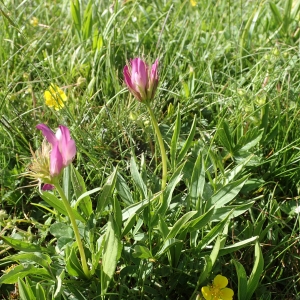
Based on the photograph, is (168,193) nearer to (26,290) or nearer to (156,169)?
(156,169)

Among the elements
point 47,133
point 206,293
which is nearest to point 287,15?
point 206,293

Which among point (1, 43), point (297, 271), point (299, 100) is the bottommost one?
point (297, 271)

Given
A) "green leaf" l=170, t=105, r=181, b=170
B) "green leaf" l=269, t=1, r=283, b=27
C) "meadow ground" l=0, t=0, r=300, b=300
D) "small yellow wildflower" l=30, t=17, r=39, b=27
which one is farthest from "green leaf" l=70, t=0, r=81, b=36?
"green leaf" l=170, t=105, r=181, b=170

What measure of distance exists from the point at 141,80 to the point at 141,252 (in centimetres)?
43

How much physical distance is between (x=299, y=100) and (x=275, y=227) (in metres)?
0.52

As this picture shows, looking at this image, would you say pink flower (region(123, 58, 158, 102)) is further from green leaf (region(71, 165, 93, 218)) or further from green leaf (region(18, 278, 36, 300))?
green leaf (region(18, 278, 36, 300))

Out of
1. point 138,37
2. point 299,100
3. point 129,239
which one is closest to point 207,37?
point 138,37

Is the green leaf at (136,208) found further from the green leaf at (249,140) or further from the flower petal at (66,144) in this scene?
the green leaf at (249,140)

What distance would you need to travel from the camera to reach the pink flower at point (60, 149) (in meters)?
1.01

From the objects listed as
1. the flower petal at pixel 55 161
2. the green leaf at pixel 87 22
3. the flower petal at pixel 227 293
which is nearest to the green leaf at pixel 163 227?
the flower petal at pixel 227 293

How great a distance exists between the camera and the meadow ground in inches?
48.8

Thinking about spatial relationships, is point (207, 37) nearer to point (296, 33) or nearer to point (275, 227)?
point (296, 33)

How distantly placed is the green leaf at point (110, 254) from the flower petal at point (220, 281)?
0.29m

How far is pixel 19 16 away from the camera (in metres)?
2.20
